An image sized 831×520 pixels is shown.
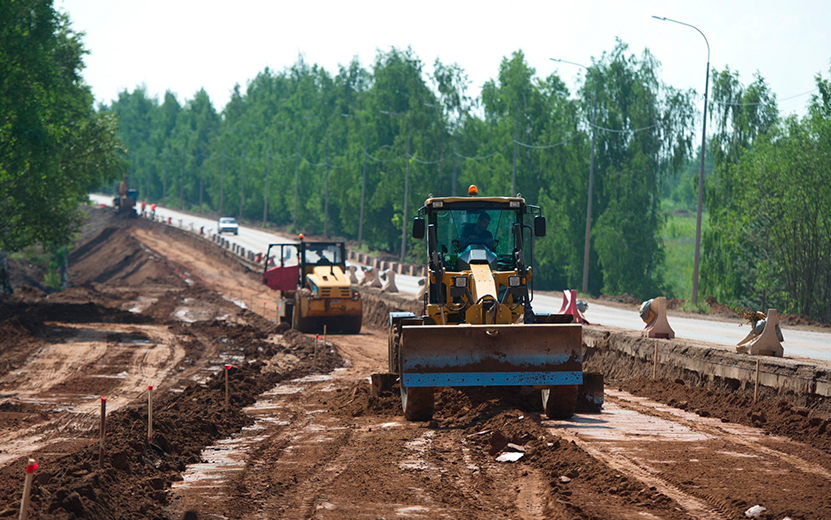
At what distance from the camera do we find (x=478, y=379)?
11359 millimetres

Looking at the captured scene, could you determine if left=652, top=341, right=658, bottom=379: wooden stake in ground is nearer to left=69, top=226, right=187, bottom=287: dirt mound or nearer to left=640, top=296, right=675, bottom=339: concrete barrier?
left=640, top=296, right=675, bottom=339: concrete barrier

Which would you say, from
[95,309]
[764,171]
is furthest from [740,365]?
[764,171]

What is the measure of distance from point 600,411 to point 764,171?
3275 centimetres

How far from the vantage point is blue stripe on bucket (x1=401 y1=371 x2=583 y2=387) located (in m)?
11.4

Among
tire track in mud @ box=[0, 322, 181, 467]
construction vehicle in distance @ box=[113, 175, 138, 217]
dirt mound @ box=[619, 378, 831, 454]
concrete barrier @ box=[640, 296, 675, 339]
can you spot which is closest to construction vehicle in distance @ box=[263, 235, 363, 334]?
tire track in mud @ box=[0, 322, 181, 467]

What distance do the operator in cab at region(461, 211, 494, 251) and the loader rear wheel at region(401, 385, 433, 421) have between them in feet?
8.44

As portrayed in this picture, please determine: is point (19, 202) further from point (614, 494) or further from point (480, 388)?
point (614, 494)

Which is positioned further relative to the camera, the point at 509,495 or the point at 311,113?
the point at 311,113

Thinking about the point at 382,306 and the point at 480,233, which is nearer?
the point at 480,233

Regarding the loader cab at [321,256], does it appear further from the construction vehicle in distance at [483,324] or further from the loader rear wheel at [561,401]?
the loader rear wheel at [561,401]

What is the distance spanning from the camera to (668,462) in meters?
9.23

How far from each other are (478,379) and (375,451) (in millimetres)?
1881

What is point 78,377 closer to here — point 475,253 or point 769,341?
point 475,253

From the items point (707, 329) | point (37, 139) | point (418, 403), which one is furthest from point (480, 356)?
point (37, 139)
